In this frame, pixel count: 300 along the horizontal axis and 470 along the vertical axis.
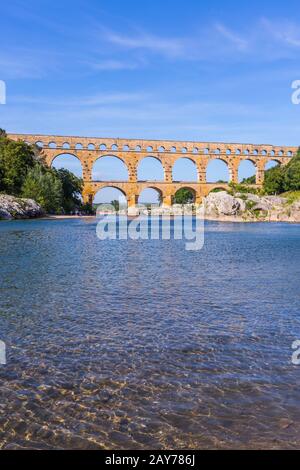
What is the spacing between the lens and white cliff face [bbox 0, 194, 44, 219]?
154 ft

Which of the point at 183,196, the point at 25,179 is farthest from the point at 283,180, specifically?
the point at 183,196

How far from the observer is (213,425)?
452 centimetres

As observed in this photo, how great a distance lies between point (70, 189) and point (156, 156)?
1771 centimetres

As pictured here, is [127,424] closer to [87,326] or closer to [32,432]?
[32,432]

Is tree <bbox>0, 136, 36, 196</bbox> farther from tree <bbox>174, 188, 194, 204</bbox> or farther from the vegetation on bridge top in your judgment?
tree <bbox>174, 188, 194, 204</bbox>

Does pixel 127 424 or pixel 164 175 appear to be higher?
pixel 164 175

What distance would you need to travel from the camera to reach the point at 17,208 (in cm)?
4859

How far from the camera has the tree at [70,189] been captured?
70125 mm

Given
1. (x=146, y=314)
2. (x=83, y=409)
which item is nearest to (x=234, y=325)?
(x=146, y=314)

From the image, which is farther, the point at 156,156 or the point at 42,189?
the point at 156,156

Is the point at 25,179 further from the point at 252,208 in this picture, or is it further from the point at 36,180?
the point at 252,208

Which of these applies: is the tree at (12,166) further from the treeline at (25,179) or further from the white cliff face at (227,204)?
the white cliff face at (227,204)

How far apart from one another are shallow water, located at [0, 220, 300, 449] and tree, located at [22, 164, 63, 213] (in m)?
43.9
